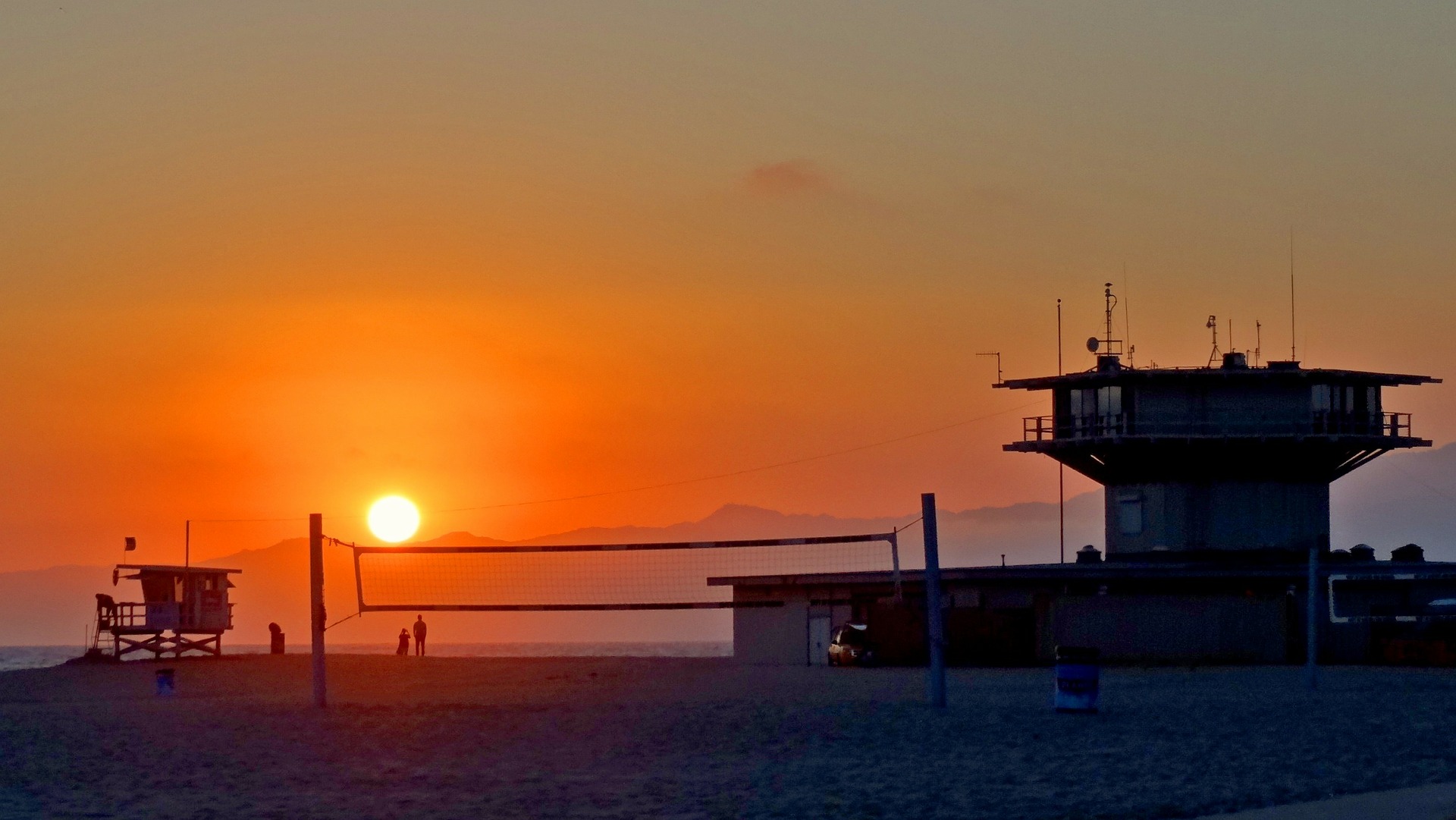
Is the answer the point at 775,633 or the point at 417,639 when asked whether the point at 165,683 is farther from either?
the point at 417,639

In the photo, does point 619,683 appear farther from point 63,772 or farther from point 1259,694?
point 63,772

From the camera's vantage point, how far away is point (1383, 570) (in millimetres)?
57344

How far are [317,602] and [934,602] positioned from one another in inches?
412

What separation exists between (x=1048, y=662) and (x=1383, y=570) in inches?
455

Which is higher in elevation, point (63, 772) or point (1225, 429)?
point (1225, 429)

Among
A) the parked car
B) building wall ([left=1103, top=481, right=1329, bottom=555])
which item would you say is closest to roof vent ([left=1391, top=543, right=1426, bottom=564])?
building wall ([left=1103, top=481, right=1329, bottom=555])

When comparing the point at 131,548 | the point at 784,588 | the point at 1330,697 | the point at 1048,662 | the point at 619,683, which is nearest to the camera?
the point at 1330,697

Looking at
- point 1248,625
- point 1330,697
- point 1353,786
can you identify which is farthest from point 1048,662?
point 1353,786

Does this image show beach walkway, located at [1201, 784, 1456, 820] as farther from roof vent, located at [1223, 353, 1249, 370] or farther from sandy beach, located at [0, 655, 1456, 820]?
roof vent, located at [1223, 353, 1249, 370]

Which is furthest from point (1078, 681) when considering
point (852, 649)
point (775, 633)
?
point (775, 633)

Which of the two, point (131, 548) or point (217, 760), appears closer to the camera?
point (217, 760)

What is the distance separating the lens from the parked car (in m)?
56.0

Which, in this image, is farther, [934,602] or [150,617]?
[150,617]

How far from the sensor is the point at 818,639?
6088 cm
